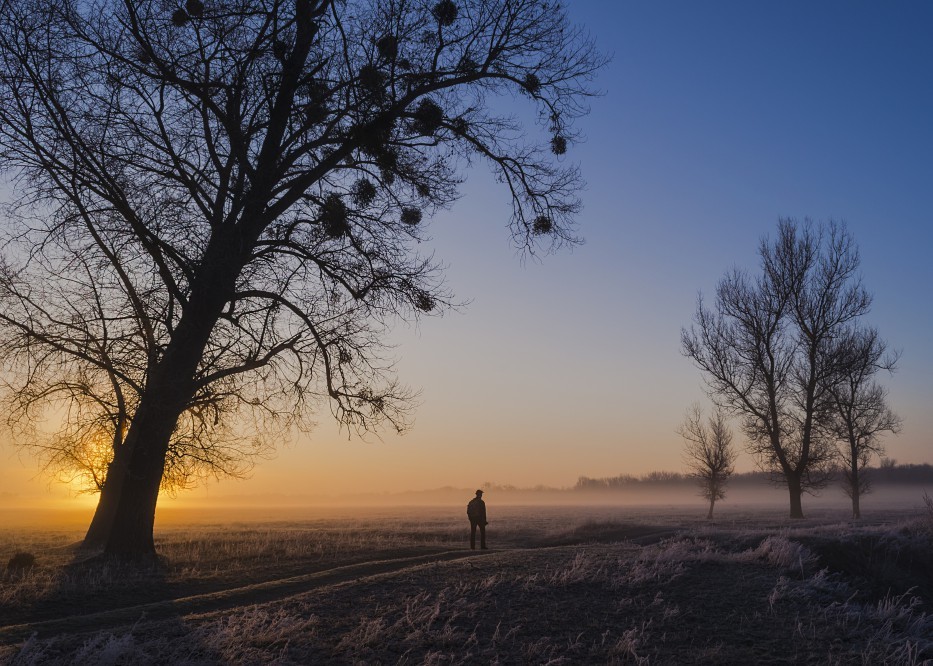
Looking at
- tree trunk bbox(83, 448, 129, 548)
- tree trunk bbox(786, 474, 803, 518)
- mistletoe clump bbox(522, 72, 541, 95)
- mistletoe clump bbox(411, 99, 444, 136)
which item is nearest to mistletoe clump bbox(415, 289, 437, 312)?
mistletoe clump bbox(411, 99, 444, 136)

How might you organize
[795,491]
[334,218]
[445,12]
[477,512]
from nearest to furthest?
[445,12] < [334,218] < [477,512] < [795,491]

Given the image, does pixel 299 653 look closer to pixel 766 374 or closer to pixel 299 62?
pixel 299 62

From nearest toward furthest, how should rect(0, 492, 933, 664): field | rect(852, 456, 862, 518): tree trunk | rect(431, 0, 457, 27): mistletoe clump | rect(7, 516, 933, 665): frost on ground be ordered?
rect(7, 516, 933, 665): frost on ground
rect(0, 492, 933, 664): field
rect(431, 0, 457, 27): mistletoe clump
rect(852, 456, 862, 518): tree trunk

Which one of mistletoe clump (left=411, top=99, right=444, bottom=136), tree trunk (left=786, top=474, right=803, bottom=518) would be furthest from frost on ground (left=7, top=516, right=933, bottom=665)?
tree trunk (left=786, top=474, right=803, bottom=518)

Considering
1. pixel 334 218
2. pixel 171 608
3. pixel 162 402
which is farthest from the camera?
pixel 334 218

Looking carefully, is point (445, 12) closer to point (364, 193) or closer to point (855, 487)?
point (364, 193)

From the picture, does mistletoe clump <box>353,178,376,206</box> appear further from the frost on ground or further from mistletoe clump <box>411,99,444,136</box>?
the frost on ground

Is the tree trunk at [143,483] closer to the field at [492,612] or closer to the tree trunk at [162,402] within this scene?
the tree trunk at [162,402]

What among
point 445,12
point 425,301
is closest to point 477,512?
point 425,301

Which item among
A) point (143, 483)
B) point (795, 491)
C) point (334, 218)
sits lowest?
point (795, 491)

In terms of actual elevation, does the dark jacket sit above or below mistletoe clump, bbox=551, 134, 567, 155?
below

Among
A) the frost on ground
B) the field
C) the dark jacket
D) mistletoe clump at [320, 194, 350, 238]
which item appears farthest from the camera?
the dark jacket

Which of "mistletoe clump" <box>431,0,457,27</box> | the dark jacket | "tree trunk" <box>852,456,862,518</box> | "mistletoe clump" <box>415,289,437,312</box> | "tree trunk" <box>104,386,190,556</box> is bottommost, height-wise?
"tree trunk" <box>852,456,862,518</box>

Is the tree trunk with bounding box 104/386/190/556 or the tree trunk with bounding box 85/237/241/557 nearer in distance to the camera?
the tree trunk with bounding box 85/237/241/557
